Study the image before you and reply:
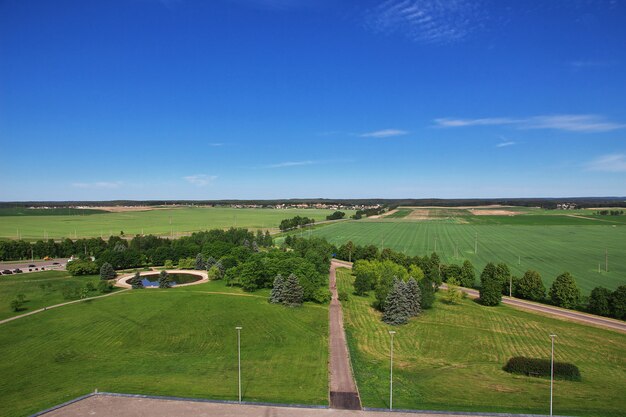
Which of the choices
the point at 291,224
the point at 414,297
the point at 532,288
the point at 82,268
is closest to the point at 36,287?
the point at 82,268

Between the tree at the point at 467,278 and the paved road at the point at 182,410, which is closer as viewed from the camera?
the paved road at the point at 182,410

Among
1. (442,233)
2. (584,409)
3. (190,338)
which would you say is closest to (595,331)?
(584,409)

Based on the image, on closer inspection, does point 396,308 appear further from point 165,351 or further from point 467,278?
point 165,351

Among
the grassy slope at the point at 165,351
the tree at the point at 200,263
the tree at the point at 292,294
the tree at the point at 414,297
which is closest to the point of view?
the grassy slope at the point at 165,351

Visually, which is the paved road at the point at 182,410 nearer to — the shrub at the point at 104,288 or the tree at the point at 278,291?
the tree at the point at 278,291

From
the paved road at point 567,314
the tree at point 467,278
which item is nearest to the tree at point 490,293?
the paved road at point 567,314

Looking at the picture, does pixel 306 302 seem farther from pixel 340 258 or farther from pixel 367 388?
pixel 340 258

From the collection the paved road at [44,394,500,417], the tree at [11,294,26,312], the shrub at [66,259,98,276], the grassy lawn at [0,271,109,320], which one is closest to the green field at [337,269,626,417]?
the paved road at [44,394,500,417]
